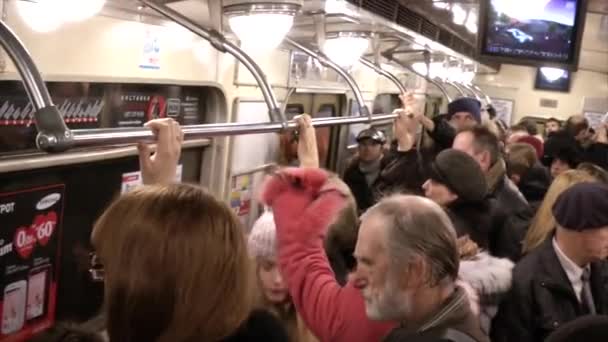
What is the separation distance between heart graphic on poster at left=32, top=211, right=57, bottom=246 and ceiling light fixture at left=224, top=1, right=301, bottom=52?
992 mm

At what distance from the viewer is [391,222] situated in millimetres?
1452

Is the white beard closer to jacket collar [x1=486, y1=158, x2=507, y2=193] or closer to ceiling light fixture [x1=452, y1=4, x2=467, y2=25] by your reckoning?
jacket collar [x1=486, y1=158, x2=507, y2=193]

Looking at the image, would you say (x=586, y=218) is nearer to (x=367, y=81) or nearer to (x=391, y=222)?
(x=391, y=222)

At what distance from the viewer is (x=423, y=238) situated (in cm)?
142

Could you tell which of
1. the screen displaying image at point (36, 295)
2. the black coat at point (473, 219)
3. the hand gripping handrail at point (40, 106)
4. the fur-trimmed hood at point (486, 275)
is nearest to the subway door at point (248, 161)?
the screen displaying image at point (36, 295)

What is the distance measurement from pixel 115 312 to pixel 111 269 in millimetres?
71

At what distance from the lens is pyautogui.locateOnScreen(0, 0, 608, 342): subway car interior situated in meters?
2.12

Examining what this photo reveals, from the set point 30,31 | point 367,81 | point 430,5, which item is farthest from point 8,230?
point 367,81

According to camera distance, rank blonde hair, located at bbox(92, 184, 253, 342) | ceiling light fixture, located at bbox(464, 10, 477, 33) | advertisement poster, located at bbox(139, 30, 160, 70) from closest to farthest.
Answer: blonde hair, located at bbox(92, 184, 253, 342) < advertisement poster, located at bbox(139, 30, 160, 70) < ceiling light fixture, located at bbox(464, 10, 477, 33)

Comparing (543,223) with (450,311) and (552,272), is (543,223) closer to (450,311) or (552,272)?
(552,272)

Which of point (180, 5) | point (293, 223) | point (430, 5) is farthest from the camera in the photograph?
point (430, 5)

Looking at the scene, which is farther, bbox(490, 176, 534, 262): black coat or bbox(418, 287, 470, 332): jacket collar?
bbox(490, 176, 534, 262): black coat

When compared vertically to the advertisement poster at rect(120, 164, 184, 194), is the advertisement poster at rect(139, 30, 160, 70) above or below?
above

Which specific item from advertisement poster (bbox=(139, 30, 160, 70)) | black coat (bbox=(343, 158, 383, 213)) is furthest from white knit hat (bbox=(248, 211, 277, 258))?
black coat (bbox=(343, 158, 383, 213))
